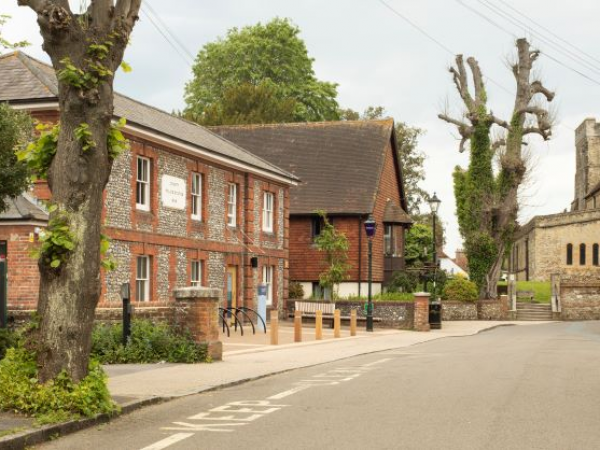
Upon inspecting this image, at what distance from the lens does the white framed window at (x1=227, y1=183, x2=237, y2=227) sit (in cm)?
3428

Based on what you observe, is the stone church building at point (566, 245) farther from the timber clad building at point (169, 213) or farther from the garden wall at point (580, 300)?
the timber clad building at point (169, 213)

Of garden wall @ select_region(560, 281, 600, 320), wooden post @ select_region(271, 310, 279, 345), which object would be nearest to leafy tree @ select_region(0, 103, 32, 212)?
wooden post @ select_region(271, 310, 279, 345)

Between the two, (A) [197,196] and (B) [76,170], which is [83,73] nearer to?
(B) [76,170]

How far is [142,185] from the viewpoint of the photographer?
28.0m

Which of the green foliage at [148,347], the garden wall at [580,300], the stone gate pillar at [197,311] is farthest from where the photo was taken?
the garden wall at [580,300]

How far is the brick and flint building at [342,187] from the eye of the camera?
44562 mm

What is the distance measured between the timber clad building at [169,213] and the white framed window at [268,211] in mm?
41

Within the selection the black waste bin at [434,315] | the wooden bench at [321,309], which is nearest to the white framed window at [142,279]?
the wooden bench at [321,309]

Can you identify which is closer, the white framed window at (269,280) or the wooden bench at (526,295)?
the white framed window at (269,280)

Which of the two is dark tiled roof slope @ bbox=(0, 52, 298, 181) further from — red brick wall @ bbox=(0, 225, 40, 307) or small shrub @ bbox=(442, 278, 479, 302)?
small shrub @ bbox=(442, 278, 479, 302)

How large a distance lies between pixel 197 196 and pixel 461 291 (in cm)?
2069

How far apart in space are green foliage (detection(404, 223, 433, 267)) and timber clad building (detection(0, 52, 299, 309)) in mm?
21425

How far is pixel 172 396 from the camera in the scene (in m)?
11.9

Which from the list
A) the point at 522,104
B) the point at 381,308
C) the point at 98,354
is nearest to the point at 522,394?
the point at 98,354
